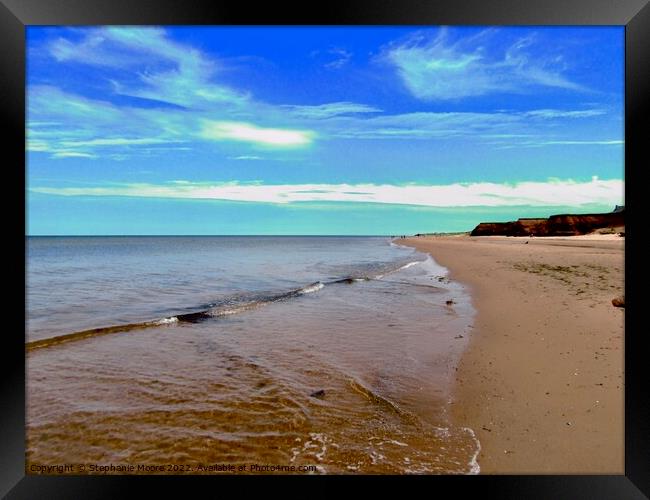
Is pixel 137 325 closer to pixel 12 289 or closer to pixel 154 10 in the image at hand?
pixel 12 289

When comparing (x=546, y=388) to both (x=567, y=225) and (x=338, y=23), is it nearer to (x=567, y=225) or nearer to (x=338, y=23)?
(x=338, y=23)

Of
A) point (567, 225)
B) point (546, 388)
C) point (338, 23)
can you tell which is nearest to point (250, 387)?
point (546, 388)

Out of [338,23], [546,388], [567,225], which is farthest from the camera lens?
[567,225]

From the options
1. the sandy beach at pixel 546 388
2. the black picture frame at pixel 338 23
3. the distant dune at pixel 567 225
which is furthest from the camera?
the distant dune at pixel 567 225

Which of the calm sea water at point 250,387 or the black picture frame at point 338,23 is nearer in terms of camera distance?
the black picture frame at point 338,23

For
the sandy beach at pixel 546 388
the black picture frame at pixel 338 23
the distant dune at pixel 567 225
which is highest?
A: the distant dune at pixel 567 225

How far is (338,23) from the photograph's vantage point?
2.65m

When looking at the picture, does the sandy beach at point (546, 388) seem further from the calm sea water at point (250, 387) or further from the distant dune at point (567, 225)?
the distant dune at point (567, 225)

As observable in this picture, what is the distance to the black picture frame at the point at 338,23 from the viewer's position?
247 cm

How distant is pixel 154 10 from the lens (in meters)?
2.60

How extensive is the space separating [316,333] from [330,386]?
7.92ft

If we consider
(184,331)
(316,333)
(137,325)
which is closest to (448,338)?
(316,333)

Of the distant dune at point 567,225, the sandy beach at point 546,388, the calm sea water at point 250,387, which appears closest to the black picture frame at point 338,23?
the sandy beach at point 546,388

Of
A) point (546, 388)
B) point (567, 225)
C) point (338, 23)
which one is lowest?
point (546, 388)
